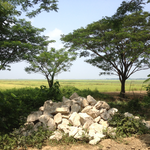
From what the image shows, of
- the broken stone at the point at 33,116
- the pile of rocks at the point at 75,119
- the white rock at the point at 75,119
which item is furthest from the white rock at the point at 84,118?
A: the broken stone at the point at 33,116

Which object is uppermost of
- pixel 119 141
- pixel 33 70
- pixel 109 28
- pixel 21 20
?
pixel 21 20

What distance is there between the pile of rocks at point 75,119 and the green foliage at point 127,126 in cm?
21

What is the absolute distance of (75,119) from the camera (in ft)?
15.3

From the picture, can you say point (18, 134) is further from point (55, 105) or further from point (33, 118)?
point (55, 105)

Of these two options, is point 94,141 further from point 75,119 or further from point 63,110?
point 63,110

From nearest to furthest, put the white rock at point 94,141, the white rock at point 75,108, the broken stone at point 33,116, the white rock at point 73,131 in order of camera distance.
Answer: the white rock at point 94,141
the white rock at point 73,131
the broken stone at point 33,116
the white rock at point 75,108

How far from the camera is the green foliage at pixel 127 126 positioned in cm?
447

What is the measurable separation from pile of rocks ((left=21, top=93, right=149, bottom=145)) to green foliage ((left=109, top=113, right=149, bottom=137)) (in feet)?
0.68

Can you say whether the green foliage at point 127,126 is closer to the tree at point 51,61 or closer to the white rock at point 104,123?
the white rock at point 104,123

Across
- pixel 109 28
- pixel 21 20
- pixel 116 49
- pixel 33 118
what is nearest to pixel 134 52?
pixel 116 49

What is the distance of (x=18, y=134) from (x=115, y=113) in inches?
126

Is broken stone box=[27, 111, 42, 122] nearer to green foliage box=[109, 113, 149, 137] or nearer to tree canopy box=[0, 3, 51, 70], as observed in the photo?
green foliage box=[109, 113, 149, 137]

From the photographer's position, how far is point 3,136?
13.4 feet

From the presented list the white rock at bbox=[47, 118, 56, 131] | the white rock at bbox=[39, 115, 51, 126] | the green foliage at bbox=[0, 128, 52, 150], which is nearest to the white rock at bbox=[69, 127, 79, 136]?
the white rock at bbox=[47, 118, 56, 131]
